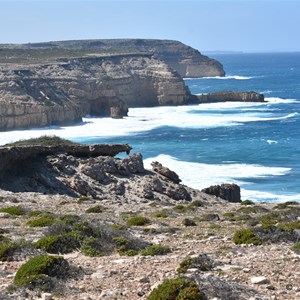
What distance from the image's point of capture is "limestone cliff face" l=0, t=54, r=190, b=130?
85062 millimetres

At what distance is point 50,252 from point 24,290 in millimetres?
3784

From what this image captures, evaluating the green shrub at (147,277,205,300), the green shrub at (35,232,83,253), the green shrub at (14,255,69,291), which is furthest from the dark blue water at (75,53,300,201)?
the green shrub at (147,277,205,300)

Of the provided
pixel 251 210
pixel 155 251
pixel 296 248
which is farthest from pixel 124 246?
pixel 251 210

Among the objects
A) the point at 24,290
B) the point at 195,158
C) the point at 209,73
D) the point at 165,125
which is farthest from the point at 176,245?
the point at 209,73

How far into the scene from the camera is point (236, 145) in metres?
71.4

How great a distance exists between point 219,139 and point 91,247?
6157 cm

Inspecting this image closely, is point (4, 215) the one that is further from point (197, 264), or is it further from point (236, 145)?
point (236, 145)

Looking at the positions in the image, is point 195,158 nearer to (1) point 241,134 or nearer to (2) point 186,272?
(1) point 241,134

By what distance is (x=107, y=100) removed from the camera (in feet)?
331

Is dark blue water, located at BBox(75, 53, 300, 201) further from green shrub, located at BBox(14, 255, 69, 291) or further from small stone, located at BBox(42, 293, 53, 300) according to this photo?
small stone, located at BBox(42, 293, 53, 300)

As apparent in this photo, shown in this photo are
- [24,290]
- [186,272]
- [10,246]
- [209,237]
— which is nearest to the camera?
[24,290]

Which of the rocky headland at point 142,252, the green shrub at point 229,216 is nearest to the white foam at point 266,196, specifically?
the rocky headland at point 142,252

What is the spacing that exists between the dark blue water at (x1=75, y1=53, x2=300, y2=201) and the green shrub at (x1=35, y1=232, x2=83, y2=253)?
29.4 m

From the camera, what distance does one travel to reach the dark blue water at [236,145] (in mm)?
50597
